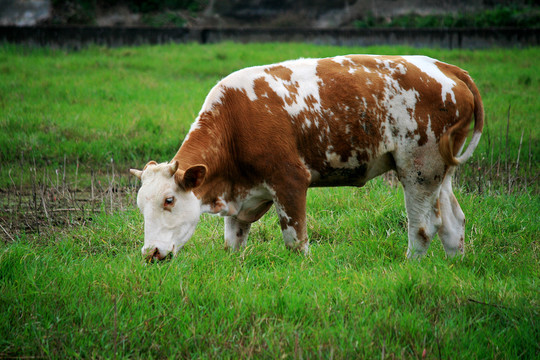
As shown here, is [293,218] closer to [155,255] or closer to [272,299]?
[272,299]

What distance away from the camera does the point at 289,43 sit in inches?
616

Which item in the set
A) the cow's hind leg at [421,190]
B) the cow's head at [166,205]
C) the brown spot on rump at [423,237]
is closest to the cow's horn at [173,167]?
the cow's head at [166,205]

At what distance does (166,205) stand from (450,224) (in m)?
2.34

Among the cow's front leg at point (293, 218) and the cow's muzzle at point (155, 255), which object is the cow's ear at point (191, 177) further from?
the cow's front leg at point (293, 218)

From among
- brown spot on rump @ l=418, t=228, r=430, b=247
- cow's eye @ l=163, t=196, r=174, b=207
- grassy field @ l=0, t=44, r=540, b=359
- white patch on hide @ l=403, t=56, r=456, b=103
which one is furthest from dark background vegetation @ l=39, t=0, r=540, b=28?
cow's eye @ l=163, t=196, r=174, b=207

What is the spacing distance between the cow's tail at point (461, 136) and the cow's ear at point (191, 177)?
1869mm

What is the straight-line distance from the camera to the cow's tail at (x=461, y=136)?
4.38 meters

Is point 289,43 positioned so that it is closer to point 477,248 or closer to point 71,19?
point 71,19

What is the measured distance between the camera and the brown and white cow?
429 centimetres

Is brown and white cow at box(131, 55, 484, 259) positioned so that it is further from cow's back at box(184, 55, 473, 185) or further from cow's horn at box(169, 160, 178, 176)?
cow's horn at box(169, 160, 178, 176)

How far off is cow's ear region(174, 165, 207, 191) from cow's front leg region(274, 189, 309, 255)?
63 cm

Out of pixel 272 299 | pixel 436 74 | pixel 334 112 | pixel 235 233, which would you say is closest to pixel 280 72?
pixel 334 112

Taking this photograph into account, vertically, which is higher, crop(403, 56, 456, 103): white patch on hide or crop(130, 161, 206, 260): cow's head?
crop(403, 56, 456, 103): white patch on hide

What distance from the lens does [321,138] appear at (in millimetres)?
4414
